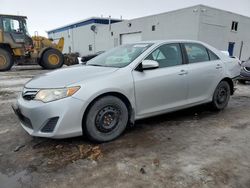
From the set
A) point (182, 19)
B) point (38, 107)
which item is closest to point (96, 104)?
point (38, 107)

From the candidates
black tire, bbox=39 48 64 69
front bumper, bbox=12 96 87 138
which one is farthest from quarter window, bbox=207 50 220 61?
black tire, bbox=39 48 64 69

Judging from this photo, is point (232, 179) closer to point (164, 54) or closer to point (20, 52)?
point (164, 54)

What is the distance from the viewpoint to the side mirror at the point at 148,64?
3568mm

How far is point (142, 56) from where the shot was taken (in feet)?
12.1

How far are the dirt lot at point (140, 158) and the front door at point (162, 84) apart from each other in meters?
Result: 0.41

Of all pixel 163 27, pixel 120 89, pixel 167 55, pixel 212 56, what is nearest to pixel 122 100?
pixel 120 89

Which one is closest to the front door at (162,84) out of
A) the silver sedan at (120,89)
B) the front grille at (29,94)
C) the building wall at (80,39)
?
the silver sedan at (120,89)

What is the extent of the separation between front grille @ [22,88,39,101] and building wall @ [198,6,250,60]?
16698 mm

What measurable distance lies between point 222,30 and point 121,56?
18.5m

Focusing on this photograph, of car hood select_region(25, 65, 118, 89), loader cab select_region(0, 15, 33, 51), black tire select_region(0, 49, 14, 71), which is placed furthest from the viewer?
black tire select_region(0, 49, 14, 71)

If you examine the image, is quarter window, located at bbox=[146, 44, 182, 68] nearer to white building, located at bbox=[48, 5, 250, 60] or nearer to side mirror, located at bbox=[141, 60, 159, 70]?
side mirror, located at bbox=[141, 60, 159, 70]

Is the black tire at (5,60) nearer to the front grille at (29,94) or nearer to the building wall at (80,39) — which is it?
the front grille at (29,94)

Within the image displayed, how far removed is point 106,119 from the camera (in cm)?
333

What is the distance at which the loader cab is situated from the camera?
12742mm
